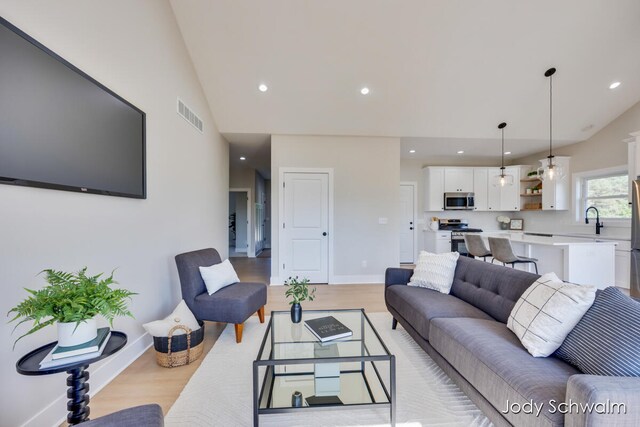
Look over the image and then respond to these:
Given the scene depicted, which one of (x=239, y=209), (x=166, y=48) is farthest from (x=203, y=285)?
(x=239, y=209)

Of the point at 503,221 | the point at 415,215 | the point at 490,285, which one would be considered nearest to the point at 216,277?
the point at 490,285

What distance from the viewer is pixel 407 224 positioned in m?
6.82

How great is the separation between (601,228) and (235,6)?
6.78 meters

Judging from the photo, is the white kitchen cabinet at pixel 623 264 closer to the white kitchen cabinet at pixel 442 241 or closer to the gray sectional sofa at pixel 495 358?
the white kitchen cabinet at pixel 442 241

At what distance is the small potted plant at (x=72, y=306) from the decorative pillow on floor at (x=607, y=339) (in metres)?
2.09

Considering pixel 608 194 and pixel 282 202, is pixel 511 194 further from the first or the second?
pixel 282 202

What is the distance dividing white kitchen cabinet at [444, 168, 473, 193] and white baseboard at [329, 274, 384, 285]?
2.99 metres

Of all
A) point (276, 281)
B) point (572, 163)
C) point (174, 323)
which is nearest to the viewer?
point (174, 323)

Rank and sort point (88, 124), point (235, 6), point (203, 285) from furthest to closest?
point (235, 6)
point (203, 285)
point (88, 124)

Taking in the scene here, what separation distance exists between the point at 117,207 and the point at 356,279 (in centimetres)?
374

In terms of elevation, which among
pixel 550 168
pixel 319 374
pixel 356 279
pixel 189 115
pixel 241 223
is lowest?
pixel 356 279

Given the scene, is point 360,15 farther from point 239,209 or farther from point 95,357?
point 239,209

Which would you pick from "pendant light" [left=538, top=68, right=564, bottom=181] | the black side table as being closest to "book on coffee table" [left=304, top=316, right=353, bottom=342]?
Answer: the black side table

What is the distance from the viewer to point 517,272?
2.12 meters
